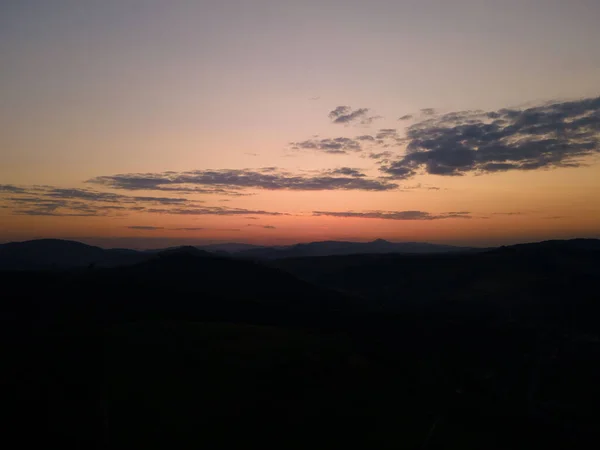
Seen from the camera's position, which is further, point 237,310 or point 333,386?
point 237,310

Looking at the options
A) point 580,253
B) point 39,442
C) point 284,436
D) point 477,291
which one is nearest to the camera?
point 39,442

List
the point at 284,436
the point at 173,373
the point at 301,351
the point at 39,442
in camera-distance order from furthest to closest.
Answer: the point at 301,351
the point at 173,373
the point at 284,436
the point at 39,442

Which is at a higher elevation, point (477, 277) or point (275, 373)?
point (477, 277)

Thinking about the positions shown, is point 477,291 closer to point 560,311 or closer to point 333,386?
point 560,311

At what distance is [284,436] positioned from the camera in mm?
32281

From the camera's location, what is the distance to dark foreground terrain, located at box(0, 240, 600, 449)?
Result: 32.0 metres

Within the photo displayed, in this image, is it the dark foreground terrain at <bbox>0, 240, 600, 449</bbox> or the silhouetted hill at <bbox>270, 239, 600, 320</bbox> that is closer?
the dark foreground terrain at <bbox>0, 240, 600, 449</bbox>

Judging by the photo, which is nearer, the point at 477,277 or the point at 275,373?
the point at 275,373

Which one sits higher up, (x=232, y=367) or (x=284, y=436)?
(x=232, y=367)

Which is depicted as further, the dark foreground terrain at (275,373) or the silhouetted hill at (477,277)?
the silhouetted hill at (477,277)

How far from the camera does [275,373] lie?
3928 centimetres

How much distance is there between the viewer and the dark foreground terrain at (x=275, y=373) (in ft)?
105

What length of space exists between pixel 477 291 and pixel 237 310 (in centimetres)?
7259

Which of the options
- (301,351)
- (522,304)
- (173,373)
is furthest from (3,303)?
(522,304)
